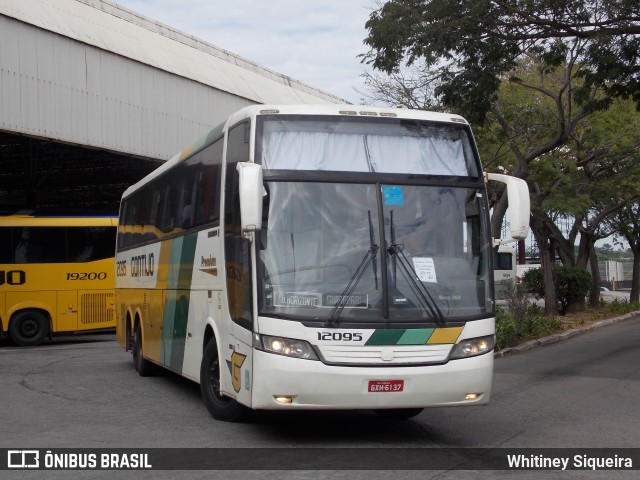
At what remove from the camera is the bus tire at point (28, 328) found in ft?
72.7

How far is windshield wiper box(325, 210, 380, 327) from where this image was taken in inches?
330

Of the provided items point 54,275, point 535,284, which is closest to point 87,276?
point 54,275

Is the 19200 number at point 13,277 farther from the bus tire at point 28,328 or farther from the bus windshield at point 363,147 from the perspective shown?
the bus windshield at point 363,147

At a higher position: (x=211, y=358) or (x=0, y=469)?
(x=211, y=358)

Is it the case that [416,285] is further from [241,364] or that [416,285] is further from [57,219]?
Result: [57,219]

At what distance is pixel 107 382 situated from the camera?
13922 millimetres

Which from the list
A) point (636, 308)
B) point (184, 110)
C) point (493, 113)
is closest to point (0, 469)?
point (493, 113)

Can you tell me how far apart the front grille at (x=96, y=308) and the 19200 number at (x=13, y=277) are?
1470mm

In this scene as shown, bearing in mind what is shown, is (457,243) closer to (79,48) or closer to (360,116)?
(360,116)

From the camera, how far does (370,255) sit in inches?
339

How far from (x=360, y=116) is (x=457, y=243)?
1582 millimetres

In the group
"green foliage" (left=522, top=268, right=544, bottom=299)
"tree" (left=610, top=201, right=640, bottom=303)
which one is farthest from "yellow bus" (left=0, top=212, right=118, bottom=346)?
"tree" (left=610, top=201, right=640, bottom=303)

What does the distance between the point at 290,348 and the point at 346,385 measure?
23.5 inches

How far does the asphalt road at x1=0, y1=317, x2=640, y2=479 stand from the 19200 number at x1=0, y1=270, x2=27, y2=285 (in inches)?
256
